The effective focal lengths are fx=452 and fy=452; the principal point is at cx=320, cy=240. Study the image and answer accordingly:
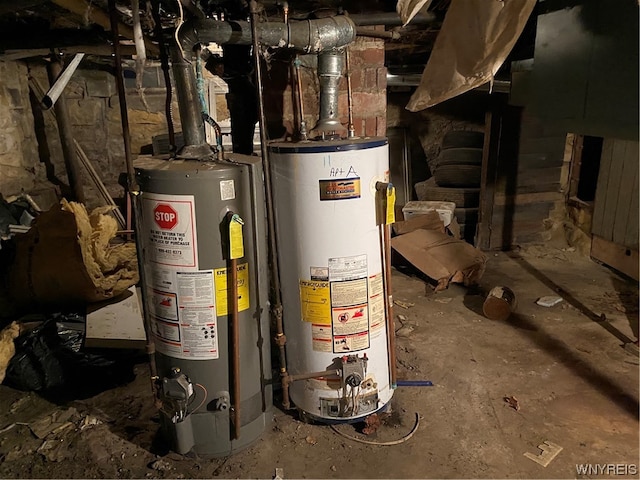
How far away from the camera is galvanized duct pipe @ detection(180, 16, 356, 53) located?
1492 mm

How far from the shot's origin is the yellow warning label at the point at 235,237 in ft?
4.75

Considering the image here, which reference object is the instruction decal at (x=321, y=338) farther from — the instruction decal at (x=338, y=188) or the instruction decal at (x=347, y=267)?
the instruction decal at (x=338, y=188)

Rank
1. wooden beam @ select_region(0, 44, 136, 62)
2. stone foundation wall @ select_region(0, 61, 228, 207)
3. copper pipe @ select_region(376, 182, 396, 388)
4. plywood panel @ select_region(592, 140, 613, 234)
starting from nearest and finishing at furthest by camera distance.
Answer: copper pipe @ select_region(376, 182, 396, 388)
wooden beam @ select_region(0, 44, 136, 62)
plywood panel @ select_region(592, 140, 613, 234)
stone foundation wall @ select_region(0, 61, 228, 207)

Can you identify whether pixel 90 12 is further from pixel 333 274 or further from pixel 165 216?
pixel 333 274

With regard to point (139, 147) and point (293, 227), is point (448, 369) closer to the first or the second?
point (293, 227)

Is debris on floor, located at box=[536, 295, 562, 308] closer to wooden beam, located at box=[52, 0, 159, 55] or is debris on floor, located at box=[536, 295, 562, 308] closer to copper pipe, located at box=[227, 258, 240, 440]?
copper pipe, located at box=[227, 258, 240, 440]

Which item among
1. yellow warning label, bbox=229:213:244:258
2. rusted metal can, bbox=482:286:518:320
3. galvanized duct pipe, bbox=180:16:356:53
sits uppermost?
galvanized duct pipe, bbox=180:16:356:53

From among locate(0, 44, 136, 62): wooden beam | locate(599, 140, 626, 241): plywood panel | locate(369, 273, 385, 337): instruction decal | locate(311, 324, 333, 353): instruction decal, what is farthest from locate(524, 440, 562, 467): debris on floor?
locate(0, 44, 136, 62): wooden beam

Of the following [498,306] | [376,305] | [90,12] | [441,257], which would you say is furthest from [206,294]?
[441,257]

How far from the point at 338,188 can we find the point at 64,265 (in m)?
1.72

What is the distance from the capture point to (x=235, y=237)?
1.46 metres

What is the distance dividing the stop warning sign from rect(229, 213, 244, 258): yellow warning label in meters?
0.18

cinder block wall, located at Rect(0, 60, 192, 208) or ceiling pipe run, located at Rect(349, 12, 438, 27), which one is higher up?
ceiling pipe run, located at Rect(349, 12, 438, 27)

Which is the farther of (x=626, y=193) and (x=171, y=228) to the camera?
(x=626, y=193)
